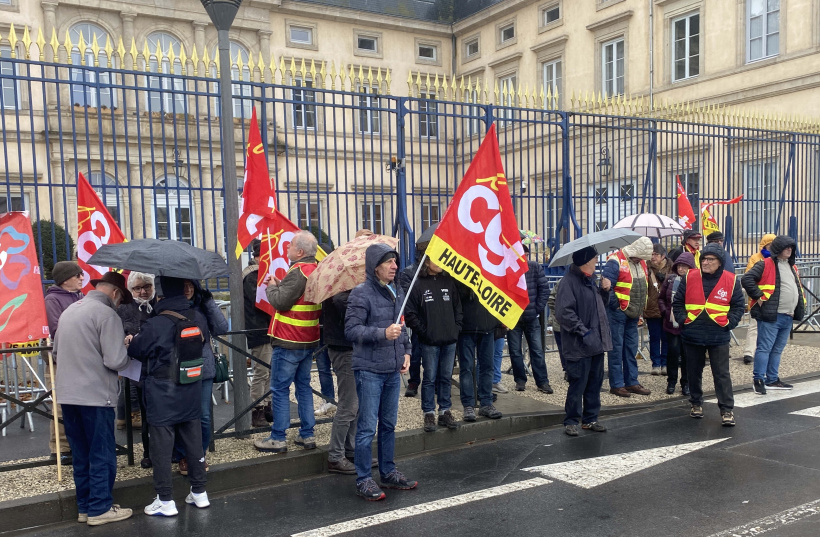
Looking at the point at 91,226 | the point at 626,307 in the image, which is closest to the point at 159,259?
the point at 91,226

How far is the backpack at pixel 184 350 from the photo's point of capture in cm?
467

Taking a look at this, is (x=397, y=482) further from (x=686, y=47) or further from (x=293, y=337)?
(x=686, y=47)

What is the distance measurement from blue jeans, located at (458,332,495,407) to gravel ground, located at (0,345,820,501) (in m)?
0.31

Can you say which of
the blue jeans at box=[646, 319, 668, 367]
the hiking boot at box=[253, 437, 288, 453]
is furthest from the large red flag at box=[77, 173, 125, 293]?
the blue jeans at box=[646, 319, 668, 367]

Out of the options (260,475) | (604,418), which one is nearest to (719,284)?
(604,418)

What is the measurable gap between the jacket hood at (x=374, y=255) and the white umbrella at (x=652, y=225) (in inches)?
208

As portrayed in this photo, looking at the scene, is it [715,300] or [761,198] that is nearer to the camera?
[715,300]

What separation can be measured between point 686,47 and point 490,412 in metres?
19.0

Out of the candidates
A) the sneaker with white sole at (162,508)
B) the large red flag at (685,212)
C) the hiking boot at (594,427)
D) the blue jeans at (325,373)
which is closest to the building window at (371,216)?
the blue jeans at (325,373)

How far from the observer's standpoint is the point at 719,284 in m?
7.00

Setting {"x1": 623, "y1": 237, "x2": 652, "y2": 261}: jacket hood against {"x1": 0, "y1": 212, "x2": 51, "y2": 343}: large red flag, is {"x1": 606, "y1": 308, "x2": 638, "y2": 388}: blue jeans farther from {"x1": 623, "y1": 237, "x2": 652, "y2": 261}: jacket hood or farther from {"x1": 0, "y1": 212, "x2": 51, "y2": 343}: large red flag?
{"x1": 0, "y1": 212, "x2": 51, "y2": 343}: large red flag

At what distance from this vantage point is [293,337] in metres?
5.68

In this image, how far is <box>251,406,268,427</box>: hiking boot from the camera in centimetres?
675

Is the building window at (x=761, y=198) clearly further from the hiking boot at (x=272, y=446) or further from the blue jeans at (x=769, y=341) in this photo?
the hiking boot at (x=272, y=446)
